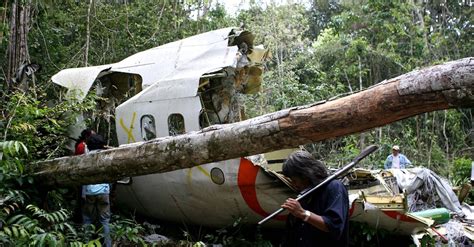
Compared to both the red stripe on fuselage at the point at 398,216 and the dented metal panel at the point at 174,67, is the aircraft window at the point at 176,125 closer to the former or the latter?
the dented metal panel at the point at 174,67

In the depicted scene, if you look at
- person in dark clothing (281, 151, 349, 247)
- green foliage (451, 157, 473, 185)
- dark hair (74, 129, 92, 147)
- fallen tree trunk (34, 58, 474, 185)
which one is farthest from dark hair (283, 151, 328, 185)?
green foliage (451, 157, 473, 185)

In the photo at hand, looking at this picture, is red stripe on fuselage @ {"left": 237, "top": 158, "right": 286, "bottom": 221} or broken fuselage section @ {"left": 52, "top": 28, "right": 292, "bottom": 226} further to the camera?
broken fuselage section @ {"left": 52, "top": 28, "right": 292, "bottom": 226}

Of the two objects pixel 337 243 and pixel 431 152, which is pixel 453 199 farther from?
pixel 431 152

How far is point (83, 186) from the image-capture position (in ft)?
22.4

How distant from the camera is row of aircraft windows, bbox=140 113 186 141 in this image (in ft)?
25.2

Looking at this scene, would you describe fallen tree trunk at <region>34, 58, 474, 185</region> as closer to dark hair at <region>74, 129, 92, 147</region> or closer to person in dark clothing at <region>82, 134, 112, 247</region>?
person in dark clothing at <region>82, 134, 112, 247</region>

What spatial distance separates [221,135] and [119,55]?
311 inches

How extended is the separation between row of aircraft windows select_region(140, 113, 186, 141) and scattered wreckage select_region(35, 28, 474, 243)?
2cm

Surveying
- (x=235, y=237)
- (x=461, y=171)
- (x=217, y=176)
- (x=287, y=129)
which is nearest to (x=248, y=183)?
(x=217, y=176)

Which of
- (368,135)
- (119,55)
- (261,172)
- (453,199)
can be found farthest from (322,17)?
(261,172)

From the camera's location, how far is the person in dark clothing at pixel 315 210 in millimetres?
3293

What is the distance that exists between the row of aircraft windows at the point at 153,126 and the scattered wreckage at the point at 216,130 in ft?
0.07

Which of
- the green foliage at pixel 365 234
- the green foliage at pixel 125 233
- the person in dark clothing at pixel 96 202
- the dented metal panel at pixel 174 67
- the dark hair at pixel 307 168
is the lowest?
the green foliage at pixel 365 234

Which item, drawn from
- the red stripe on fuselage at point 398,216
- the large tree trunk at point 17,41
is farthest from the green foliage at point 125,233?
the red stripe on fuselage at point 398,216
